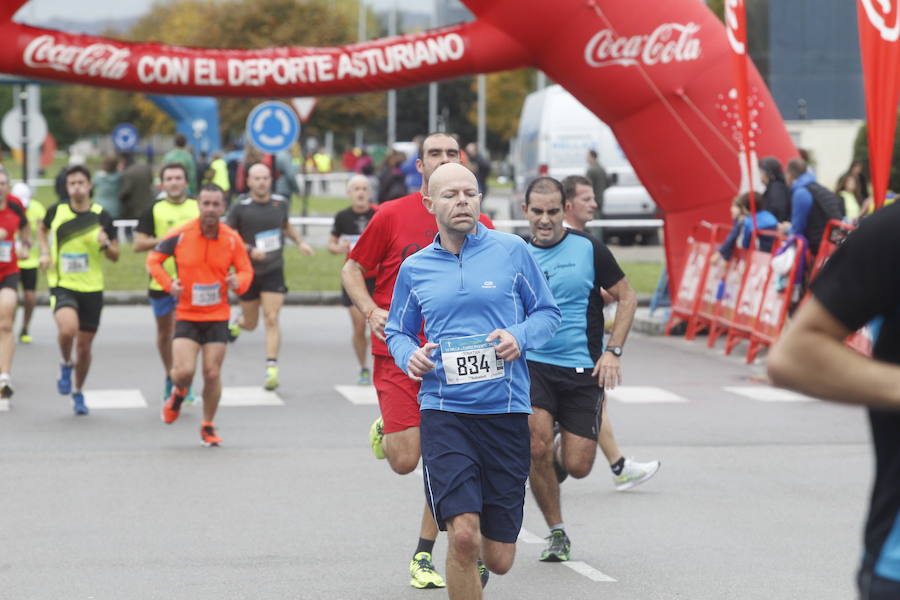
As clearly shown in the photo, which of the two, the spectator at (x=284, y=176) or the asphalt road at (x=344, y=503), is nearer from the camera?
the asphalt road at (x=344, y=503)

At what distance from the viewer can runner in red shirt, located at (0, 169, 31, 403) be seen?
39.6 feet

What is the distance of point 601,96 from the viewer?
15875mm

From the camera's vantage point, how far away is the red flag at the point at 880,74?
11.5 m

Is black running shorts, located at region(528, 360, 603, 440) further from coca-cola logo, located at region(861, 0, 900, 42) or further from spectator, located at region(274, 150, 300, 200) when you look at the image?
spectator, located at region(274, 150, 300, 200)

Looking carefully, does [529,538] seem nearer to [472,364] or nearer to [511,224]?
[472,364]

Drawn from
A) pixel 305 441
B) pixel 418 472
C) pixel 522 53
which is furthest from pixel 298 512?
pixel 522 53

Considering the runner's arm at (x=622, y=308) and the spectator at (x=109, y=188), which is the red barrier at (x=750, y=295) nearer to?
the runner's arm at (x=622, y=308)

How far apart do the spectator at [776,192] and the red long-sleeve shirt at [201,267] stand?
7062 millimetres

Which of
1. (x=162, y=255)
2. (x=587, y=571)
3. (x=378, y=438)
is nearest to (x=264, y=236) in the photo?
(x=162, y=255)

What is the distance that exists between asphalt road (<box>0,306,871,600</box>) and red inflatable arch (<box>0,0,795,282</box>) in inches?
128

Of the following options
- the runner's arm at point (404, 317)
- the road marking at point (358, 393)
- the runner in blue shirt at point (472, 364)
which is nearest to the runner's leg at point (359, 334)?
the road marking at point (358, 393)

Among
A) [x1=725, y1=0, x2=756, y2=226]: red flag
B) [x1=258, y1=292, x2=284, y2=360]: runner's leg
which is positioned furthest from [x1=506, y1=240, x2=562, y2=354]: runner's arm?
[x1=725, y1=0, x2=756, y2=226]: red flag

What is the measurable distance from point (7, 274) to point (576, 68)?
620 centimetres

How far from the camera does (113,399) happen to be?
40.8 feet
